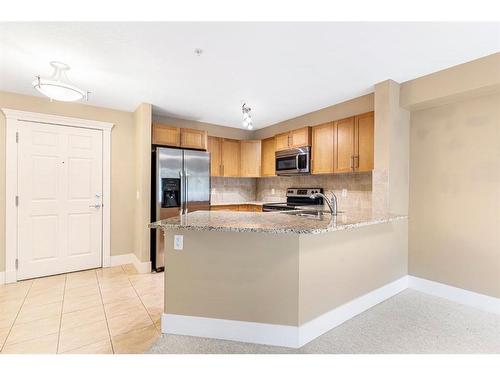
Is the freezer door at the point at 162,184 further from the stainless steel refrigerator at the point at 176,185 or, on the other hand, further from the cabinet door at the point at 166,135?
the cabinet door at the point at 166,135

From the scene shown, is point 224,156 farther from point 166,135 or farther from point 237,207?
point 166,135

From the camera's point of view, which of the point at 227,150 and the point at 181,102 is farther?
the point at 227,150

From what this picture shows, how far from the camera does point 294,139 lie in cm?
432

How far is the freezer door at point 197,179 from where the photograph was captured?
3920mm

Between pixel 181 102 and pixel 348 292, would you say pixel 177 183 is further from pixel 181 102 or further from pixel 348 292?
pixel 348 292

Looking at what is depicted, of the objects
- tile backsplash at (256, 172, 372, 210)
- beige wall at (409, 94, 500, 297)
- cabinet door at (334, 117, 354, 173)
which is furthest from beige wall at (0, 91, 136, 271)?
beige wall at (409, 94, 500, 297)

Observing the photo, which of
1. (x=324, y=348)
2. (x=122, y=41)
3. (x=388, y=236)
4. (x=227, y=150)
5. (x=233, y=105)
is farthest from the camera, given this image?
(x=227, y=150)

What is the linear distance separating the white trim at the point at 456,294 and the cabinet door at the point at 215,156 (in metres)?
3.40

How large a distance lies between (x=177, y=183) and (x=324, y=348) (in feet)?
9.25

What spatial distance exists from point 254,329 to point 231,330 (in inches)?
7.1

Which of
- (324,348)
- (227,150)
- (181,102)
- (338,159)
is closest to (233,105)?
(181,102)

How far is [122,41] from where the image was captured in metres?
2.08

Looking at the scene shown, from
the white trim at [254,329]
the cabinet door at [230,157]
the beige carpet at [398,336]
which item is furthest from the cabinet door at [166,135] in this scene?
the beige carpet at [398,336]

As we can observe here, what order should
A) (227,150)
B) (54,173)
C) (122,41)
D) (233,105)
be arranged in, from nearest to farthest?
(122,41)
(54,173)
(233,105)
(227,150)
